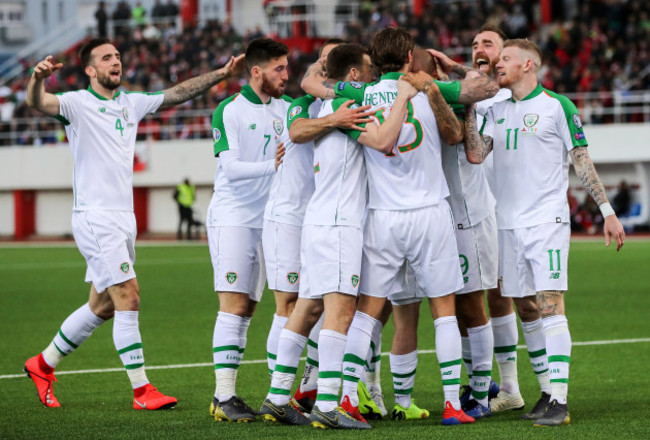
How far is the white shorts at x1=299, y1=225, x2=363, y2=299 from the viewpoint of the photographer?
6.82 meters

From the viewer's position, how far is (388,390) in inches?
344

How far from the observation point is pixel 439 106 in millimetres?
6859

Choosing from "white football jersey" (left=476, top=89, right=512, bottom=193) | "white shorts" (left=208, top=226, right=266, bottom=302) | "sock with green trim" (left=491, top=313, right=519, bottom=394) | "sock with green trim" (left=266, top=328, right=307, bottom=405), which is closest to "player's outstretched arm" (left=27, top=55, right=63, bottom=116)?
"white shorts" (left=208, top=226, right=266, bottom=302)

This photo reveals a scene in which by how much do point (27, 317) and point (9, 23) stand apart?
50917mm

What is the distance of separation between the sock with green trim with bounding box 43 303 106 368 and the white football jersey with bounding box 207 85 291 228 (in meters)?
1.27

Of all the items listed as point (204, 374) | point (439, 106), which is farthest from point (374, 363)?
point (204, 374)

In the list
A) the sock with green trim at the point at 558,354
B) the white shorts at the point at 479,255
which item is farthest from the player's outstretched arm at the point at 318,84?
the sock with green trim at the point at 558,354

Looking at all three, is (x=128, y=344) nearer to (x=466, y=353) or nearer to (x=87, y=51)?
(x=87, y=51)

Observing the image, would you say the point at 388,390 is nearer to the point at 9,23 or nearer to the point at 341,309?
the point at 341,309

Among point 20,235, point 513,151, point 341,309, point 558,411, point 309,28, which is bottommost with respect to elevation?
point 20,235

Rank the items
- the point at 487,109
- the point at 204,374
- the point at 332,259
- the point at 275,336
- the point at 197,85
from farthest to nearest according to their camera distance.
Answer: the point at 204,374
the point at 197,85
the point at 487,109
the point at 275,336
the point at 332,259

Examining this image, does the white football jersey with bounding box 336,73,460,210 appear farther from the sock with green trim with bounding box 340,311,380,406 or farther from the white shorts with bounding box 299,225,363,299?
the sock with green trim with bounding box 340,311,380,406

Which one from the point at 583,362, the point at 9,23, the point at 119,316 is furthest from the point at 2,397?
the point at 9,23

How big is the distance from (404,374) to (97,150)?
2.81 meters
